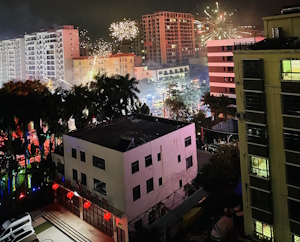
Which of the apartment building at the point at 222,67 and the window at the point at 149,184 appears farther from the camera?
the apartment building at the point at 222,67

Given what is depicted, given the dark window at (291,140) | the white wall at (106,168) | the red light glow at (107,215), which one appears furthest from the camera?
the white wall at (106,168)

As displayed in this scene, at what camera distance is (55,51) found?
61.1 m

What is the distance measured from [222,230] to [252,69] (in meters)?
8.07

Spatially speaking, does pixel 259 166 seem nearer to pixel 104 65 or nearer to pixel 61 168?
pixel 61 168

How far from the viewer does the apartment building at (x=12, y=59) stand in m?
70.4

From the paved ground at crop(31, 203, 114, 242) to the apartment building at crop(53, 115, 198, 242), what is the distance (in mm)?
1562

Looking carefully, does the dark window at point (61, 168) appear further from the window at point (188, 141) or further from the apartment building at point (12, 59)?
the apartment building at point (12, 59)

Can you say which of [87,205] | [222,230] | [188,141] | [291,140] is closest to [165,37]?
[188,141]

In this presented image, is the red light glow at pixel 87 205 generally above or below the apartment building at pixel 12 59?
below

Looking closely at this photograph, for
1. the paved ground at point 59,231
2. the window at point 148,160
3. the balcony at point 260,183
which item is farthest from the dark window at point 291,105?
the paved ground at point 59,231

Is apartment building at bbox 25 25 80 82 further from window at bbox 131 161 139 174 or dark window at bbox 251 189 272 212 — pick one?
dark window at bbox 251 189 272 212

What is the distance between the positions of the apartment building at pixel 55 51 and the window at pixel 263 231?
5308 cm

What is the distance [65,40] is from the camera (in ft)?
198

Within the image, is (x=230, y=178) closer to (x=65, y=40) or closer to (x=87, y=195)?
(x=87, y=195)
